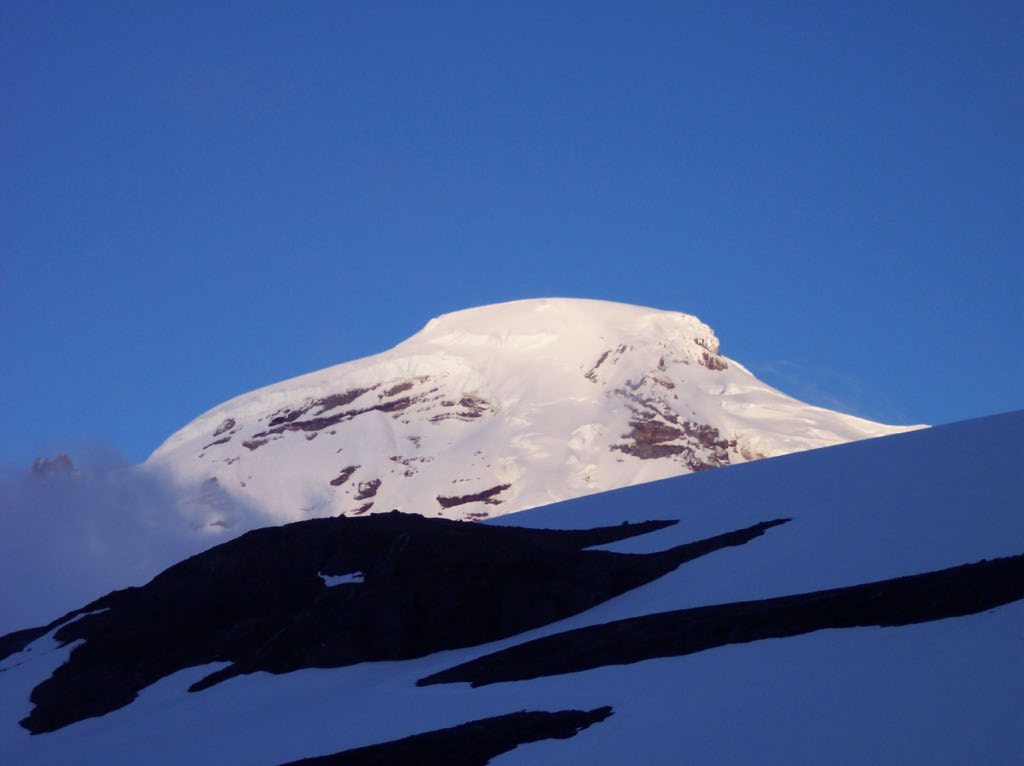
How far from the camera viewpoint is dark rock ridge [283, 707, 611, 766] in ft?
55.9

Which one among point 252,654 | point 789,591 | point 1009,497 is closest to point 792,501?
point 1009,497

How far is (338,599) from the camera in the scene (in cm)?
3406

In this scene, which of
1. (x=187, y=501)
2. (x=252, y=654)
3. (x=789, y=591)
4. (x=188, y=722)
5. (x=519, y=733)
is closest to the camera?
(x=519, y=733)

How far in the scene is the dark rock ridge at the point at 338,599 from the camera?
30250 millimetres

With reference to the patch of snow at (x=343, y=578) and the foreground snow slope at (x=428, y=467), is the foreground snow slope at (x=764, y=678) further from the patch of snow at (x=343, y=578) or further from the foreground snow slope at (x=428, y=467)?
the foreground snow slope at (x=428, y=467)

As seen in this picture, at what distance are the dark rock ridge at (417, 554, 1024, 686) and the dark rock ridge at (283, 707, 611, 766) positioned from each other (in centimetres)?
304

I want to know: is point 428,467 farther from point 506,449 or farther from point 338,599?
point 338,599

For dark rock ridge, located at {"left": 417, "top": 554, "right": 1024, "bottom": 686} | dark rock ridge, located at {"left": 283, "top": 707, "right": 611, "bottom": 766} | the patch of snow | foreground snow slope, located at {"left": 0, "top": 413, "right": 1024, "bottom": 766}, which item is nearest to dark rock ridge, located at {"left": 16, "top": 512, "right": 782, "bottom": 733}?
the patch of snow

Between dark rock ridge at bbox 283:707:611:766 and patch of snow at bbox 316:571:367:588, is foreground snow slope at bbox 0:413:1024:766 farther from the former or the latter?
patch of snow at bbox 316:571:367:588

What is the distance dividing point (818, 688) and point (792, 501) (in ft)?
60.9

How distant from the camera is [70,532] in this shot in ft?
589

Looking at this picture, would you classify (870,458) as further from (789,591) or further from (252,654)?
(252,654)

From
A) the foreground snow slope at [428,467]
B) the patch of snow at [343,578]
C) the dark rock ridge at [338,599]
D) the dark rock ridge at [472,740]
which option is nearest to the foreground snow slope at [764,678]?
the dark rock ridge at [472,740]

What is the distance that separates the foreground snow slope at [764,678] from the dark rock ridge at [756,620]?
627 mm
